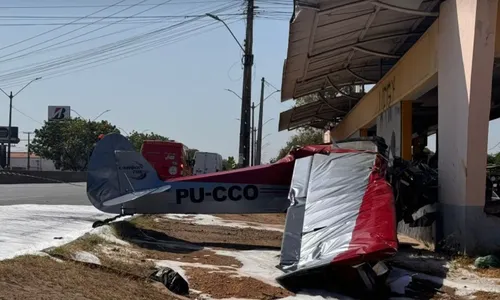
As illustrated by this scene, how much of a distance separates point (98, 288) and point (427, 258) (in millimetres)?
6163

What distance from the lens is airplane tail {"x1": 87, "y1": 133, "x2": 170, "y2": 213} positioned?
12578 mm

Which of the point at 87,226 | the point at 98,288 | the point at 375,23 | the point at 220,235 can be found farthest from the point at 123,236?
the point at 375,23

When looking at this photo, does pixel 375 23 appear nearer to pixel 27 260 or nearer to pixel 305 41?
pixel 305 41

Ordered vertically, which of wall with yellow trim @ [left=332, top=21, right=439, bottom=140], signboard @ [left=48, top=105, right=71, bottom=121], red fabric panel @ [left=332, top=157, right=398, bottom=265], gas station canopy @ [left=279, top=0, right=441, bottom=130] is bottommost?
red fabric panel @ [left=332, top=157, right=398, bottom=265]

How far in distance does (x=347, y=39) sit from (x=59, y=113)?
8989 centimetres

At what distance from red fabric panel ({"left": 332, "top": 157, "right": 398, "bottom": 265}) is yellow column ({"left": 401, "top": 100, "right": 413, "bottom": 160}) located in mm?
6798

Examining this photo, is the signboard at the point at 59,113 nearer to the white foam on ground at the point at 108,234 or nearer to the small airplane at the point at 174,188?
the small airplane at the point at 174,188

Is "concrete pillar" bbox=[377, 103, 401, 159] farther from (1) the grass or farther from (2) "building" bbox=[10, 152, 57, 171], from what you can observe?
(2) "building" bbox=[10, 152, 57, 171]

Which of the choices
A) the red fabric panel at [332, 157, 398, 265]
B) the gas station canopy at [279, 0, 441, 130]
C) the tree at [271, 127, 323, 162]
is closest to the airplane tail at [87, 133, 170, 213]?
the gas station canopy at [279, 0, 441, 130]

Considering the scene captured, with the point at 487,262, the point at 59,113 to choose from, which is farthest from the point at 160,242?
the point at 59,113

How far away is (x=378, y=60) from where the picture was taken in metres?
19.4

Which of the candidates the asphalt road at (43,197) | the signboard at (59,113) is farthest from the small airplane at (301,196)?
the signboard at (59,113)

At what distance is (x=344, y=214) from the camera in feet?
27.5

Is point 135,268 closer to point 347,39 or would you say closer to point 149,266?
point 149,266
